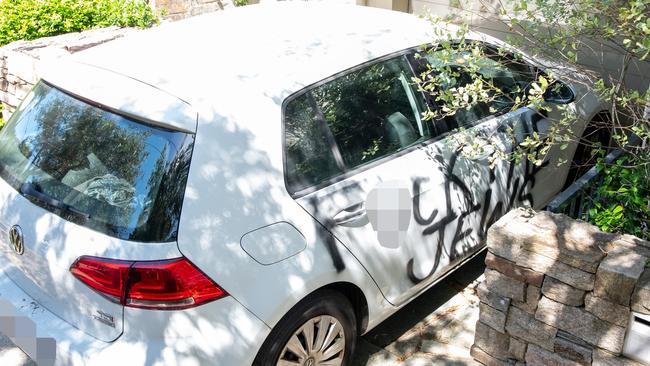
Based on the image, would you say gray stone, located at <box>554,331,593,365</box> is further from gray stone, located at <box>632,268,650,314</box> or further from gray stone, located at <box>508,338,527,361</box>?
gray stone, located at <box>632,268,650,314</box>

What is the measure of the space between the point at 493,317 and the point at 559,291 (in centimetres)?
43

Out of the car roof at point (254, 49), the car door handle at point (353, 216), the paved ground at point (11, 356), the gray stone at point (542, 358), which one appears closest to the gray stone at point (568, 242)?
the gray stone at point (542, 358)

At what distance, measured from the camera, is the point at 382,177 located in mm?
3439

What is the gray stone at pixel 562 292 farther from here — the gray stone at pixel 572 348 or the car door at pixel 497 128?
the car door at pixel 497 128

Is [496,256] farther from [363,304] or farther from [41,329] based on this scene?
[41,329]

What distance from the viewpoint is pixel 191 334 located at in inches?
109

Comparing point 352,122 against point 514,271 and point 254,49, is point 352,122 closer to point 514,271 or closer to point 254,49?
point 254,49

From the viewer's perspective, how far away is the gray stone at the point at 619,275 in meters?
2.97

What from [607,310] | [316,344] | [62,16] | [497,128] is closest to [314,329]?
[316,344]

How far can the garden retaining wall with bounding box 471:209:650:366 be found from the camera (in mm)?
3041

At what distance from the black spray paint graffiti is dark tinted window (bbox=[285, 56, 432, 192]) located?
25 cm

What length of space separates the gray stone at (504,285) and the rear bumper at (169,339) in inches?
48.0

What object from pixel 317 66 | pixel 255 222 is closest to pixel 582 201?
Answer: pixel 317 66

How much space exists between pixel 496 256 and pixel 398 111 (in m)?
0.91
